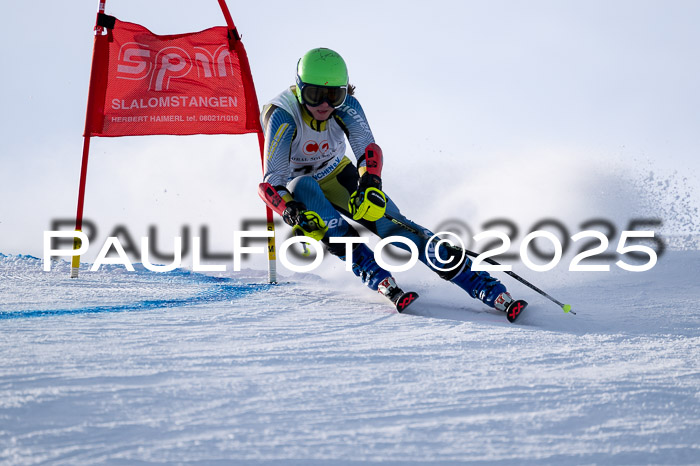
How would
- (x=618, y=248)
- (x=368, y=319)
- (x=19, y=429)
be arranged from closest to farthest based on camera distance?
1. (x=19, y=429)
2. (x=368, y=319)
3. (x=618, y=248)

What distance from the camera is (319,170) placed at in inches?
150

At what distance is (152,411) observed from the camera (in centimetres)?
159

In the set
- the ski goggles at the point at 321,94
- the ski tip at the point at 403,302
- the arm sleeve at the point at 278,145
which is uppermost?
the ski goggles at the point at 321,94

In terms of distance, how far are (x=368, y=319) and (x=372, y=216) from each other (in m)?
0.67

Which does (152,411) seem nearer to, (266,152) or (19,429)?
(19,429)

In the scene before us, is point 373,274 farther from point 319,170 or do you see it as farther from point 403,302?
point 319,170

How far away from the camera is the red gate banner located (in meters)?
4.91

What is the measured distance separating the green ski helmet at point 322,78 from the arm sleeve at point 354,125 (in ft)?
0.65

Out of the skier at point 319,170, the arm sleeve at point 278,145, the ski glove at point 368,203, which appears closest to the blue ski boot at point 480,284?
the skier at point 319,170

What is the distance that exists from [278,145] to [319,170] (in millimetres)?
400

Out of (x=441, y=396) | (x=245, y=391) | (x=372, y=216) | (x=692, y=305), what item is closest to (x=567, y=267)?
(x=692, y=305)

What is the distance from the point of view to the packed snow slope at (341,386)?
4.75 feet

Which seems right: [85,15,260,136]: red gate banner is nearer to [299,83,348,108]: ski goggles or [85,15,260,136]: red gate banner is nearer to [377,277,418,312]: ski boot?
[299,83,348,108]: ski goggles

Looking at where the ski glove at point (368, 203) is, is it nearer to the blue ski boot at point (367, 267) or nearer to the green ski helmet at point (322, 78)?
the blue ski boot at point (367, 267)
